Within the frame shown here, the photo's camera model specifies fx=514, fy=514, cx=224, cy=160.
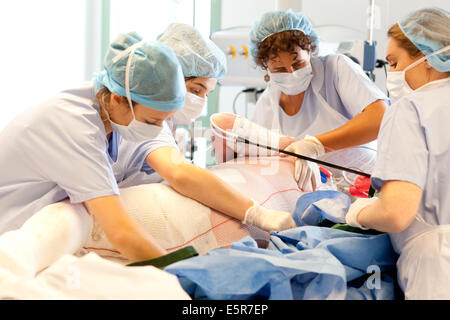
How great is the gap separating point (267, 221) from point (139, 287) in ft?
2.21

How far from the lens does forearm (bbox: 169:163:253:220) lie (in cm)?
151

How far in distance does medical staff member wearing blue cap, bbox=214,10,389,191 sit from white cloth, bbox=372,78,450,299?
719mm

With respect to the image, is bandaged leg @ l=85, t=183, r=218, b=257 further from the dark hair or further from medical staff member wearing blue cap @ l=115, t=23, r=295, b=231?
the dark hair

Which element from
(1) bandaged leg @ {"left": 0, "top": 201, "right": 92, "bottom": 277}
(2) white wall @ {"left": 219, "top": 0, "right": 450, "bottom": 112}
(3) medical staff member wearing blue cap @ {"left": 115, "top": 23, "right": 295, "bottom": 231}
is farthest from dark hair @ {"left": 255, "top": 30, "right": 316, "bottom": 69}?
(2) white wall @ {"left": 219, "top": 0, "right": 450, "bottom": 112}

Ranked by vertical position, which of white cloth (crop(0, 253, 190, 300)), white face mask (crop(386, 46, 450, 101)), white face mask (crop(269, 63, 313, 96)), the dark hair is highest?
the dark hair

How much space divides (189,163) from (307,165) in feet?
1.60

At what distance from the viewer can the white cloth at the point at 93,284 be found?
0.87m

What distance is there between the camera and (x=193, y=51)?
181 cm

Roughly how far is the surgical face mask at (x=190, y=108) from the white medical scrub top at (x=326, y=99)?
1.76 ft

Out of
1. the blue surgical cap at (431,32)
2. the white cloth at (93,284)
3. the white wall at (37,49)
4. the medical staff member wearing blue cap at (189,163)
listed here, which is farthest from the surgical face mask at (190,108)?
the white wall at (37,49)

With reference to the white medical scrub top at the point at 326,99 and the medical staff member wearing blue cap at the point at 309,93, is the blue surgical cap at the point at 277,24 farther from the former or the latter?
the white medical scrub top at the point at 326,99
